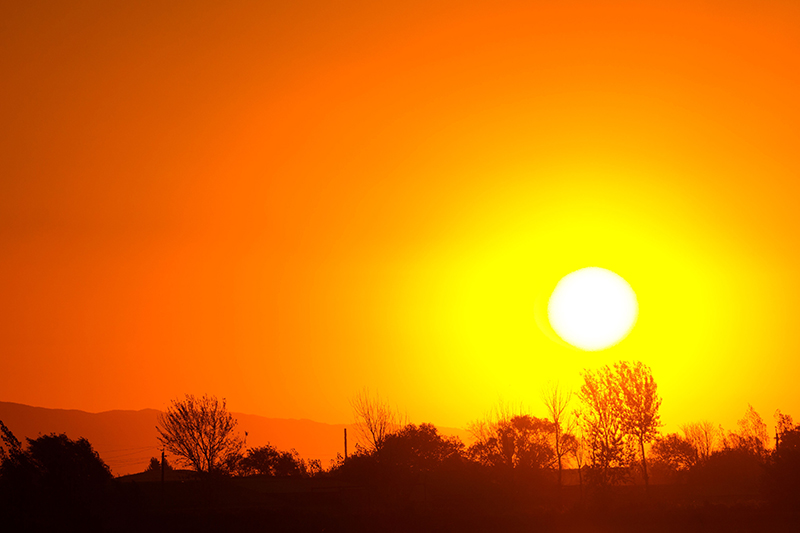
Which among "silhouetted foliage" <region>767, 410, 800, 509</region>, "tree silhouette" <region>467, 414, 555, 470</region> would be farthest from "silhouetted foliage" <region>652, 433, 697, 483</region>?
"silhouetted foliage" <region>767, 410, 800, 509</region>

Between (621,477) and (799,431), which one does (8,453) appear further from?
(799,431)

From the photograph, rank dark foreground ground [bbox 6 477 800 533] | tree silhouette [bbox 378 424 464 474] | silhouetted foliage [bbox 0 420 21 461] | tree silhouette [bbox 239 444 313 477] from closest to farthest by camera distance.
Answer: silhouetted foliage [bbox 0 420 21 461] < dark foreground ground [bbox 6 477 800 533] < tree silhouette [bbox 378 424 464 474] < tree silhouette [bbox 239 444 313 477]

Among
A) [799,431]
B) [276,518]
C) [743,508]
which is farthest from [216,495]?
[799,431]

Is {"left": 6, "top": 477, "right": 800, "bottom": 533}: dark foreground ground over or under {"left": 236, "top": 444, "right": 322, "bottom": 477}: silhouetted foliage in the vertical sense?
under

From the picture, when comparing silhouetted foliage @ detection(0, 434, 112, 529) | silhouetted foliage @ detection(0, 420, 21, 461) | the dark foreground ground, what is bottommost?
the dark foreground ground

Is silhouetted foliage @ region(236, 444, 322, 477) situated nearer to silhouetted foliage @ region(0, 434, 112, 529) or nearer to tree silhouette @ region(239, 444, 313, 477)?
tree silhouette @ region(239, 444, 313, 477)

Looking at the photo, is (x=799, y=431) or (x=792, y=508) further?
(x=799, y=431)

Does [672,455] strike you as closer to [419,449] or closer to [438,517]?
[419,449]

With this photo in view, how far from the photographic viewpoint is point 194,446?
68.4 meters

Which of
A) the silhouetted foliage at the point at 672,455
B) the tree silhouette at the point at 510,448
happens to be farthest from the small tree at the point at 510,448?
the silhouetted foliage at the point at 672,455

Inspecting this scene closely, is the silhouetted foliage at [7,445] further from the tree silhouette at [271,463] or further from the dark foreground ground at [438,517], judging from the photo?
the tree silhouette at [271,463]

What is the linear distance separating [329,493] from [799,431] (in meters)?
37.7

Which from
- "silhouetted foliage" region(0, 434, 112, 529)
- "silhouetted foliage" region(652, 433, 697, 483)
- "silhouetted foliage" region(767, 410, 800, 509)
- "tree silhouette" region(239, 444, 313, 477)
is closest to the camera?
"silhouetted foliage" region(0, 434, 112, 529)

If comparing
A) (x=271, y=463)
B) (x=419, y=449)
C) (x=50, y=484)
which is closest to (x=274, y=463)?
(x=271, y=463)
